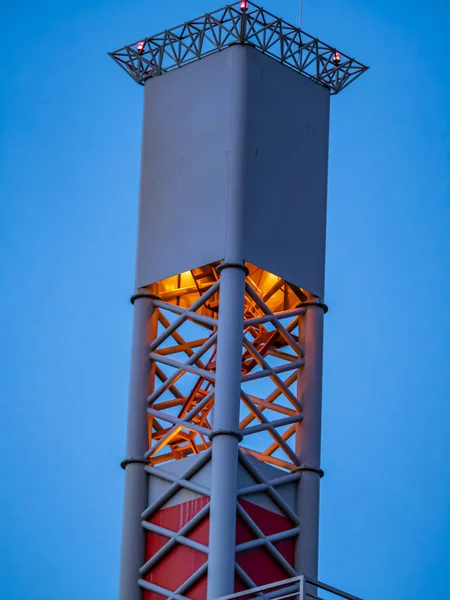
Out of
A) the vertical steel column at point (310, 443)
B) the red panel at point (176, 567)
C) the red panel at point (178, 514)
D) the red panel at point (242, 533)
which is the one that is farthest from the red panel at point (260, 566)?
the red panel at point (178, 514)

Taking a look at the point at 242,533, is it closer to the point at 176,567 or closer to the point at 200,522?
the point at 200,522

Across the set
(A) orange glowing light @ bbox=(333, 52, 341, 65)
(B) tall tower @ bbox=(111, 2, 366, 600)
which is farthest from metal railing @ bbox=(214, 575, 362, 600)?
(A) orange glowing light @ bbox=(333, 52, 341, 65)

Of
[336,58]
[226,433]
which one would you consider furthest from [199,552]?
[336,58]

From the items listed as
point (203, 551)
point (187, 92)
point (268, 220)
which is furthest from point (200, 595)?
point (187, 92)

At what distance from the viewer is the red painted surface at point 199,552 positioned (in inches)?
1657

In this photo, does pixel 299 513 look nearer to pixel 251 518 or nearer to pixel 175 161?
pixel 251 518

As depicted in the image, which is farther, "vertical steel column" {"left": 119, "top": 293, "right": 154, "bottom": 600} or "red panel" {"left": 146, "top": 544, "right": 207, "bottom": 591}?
"vertical steel column" {"left": 119, "top": 293, "right": 154, "bottom": 600}

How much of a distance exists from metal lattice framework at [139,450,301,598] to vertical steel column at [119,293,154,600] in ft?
0.71

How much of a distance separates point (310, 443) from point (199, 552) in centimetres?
369

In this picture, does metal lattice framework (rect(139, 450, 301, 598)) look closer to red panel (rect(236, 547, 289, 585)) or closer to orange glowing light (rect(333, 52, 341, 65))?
red panel (rect(236, 547, 289, 585))

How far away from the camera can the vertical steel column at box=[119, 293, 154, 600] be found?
1706 inches

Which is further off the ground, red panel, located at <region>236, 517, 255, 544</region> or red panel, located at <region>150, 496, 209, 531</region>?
red panel, located at <region>150, 496, 209, 531</region>

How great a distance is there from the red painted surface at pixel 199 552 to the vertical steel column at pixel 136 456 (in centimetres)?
28

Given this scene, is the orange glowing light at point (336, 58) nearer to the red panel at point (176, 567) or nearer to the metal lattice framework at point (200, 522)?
the metal lattice framework at point (200, 522)
